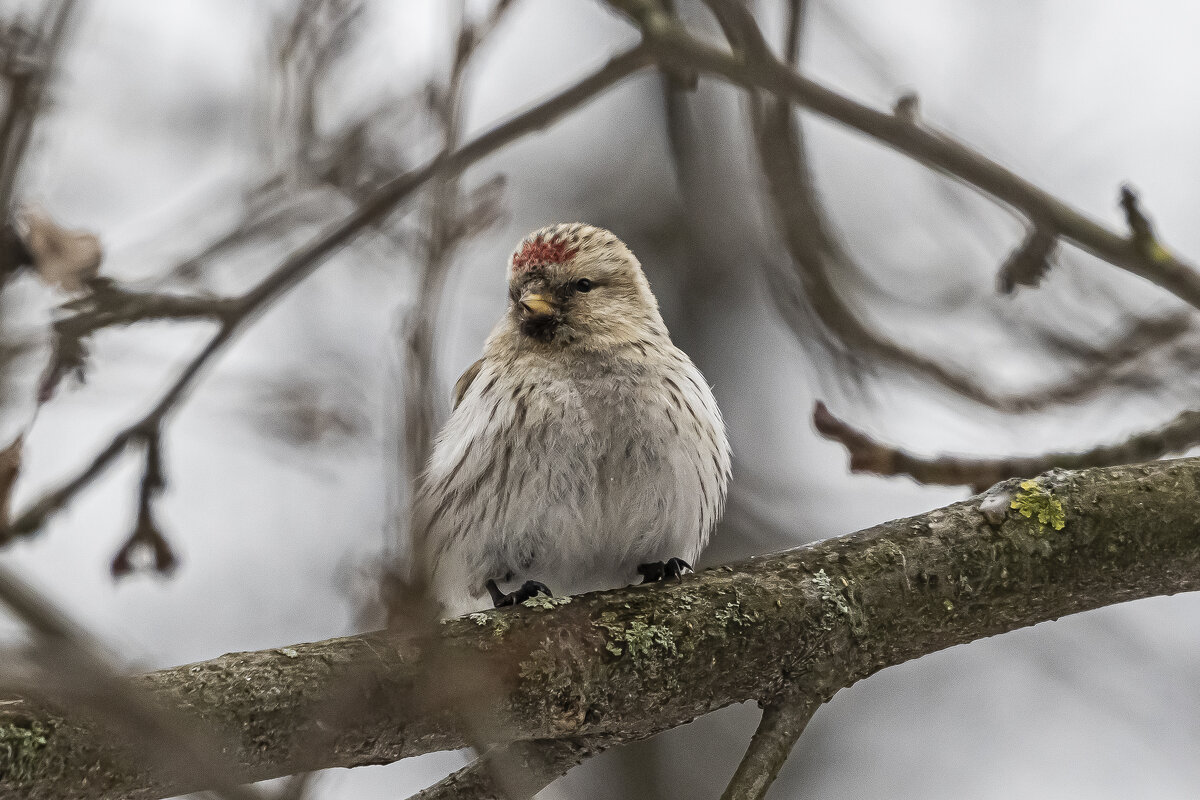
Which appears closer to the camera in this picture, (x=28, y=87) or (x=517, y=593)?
(x=28, y=87)

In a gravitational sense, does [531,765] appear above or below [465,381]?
below

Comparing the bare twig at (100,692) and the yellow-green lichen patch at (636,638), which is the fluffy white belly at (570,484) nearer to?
the yellow-green lichen patch at (636,638)

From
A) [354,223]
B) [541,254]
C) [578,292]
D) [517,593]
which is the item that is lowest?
[517,593]

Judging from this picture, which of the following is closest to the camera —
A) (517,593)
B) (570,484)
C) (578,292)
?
(517,593)

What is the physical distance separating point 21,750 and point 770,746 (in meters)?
1.31

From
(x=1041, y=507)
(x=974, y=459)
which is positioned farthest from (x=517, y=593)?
(x=1041, y=507)

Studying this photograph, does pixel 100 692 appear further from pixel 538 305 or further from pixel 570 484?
pixel 538 305

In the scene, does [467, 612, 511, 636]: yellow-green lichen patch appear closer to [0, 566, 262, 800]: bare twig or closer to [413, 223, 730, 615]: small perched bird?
[413, 223, 730, 615]: small perched bird

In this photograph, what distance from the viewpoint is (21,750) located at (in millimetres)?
1717

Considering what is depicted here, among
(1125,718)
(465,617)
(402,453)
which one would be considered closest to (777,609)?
(465,617)

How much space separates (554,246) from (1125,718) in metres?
3.85

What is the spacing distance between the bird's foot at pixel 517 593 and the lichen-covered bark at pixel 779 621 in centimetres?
37

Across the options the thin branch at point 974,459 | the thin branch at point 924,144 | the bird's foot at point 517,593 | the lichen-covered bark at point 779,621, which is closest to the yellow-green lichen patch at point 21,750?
the lichen-covered bark at point 779,621

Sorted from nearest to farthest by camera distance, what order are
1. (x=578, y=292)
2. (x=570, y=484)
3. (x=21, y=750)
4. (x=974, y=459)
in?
1. (x=21, y=750)
2. (x=974, y=459)
3. (x=570, y=484)
4. (x=578, y=292)
